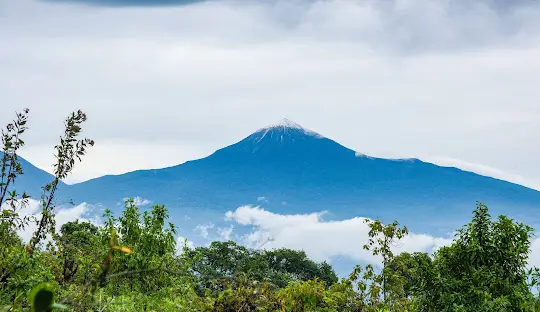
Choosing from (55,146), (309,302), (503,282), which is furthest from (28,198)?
(503,282)

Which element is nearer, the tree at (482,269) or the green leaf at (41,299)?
the green leaf at (41,299)

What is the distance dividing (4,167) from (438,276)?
6.77 metres

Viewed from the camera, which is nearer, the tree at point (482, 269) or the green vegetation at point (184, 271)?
the green vegetation at point (184, 271)

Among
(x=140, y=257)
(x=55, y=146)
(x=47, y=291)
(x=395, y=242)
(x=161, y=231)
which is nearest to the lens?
(x=47, y=291)

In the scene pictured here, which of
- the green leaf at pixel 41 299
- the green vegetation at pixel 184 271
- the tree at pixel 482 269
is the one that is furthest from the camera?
the tree at pixel 482 269

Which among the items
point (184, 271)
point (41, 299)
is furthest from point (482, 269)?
point (41, 299)

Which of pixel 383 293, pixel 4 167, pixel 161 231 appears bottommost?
pixel 383 293

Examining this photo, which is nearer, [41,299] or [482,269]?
[41,299]

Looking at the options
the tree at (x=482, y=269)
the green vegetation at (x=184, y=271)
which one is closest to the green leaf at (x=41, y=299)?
A: the green vegetation at (x=184, y=271)

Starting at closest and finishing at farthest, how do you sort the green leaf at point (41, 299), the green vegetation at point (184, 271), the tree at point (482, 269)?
the green leaf at point (41, 299) < the green vegetation at point (184, 271) < the tree at point (482, 269)

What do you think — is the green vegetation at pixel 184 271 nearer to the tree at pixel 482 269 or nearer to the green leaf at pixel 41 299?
the tree at pixel 482 269

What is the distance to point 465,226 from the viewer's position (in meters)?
9.38

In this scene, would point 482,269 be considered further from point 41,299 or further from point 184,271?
point 41,299

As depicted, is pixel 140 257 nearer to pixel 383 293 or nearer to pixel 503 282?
pixel 503 282
